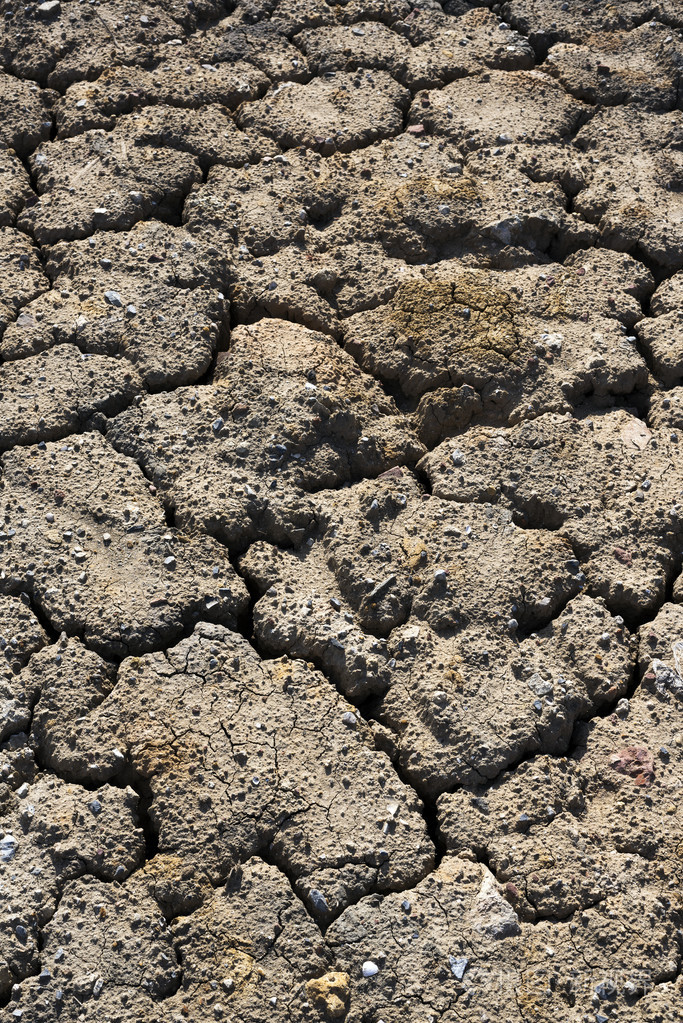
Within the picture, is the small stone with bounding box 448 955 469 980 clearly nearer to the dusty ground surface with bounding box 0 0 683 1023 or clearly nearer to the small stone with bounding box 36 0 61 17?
the dusty ground surface with bounding box 0 0 683 1023

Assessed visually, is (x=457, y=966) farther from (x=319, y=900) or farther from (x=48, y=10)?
(x=48, y=10)

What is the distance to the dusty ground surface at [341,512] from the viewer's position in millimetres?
2098

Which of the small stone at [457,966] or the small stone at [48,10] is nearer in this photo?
the small stone at [457,966]

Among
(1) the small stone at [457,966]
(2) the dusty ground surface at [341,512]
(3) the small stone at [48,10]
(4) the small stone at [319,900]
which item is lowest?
(1) the small stone at [457,966]

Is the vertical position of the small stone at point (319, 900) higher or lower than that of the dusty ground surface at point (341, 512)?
lower

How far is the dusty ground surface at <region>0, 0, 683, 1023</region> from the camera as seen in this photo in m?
2.10

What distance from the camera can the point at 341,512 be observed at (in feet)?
8.35

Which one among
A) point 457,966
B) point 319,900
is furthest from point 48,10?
point 457,966

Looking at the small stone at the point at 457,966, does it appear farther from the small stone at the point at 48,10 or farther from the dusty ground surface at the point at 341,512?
the small stone at the point at 48,10

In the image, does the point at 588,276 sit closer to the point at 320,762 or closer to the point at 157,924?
the point at 320,762

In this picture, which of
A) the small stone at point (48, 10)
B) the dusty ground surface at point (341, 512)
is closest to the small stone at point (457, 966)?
the dusty ground surface at point (341, 512)

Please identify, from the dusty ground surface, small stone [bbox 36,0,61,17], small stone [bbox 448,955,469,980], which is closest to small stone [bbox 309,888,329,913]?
the dusty ground surface

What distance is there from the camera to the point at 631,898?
2125 millimetres

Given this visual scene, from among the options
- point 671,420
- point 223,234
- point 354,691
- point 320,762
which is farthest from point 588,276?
point 320,762
